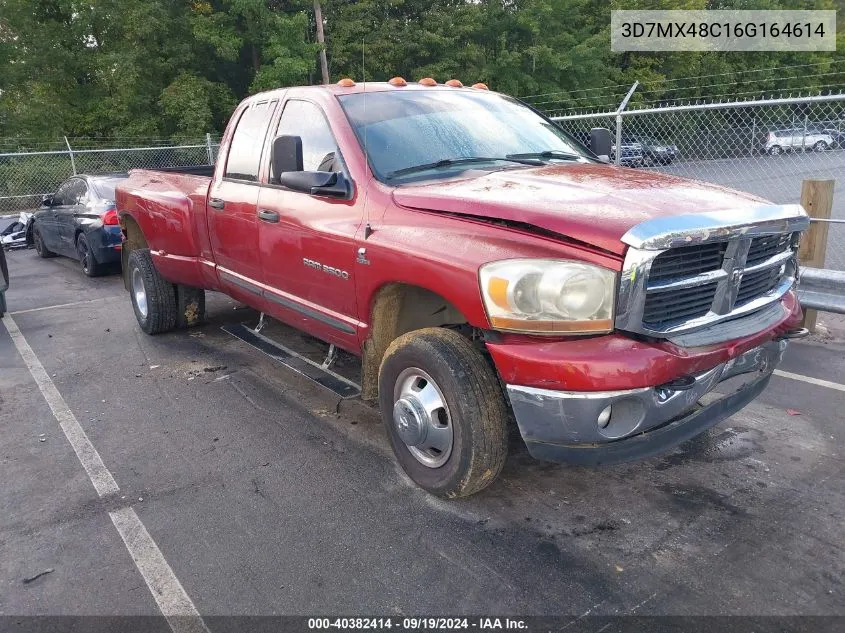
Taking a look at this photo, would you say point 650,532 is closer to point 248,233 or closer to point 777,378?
point 777,378

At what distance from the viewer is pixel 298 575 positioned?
2859 millimetres

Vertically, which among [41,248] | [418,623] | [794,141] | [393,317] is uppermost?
[794,141]

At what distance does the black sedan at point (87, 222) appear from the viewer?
382 inches

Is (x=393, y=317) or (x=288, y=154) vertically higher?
(x=288, y=154)

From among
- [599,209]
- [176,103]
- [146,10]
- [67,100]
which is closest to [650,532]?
[599,209]

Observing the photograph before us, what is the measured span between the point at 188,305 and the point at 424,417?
4.04 meters

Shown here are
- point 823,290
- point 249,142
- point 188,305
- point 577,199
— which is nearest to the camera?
point 577,199

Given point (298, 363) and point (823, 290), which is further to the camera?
point (298, 363)

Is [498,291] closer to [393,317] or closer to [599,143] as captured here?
[393,317]

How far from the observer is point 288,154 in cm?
379

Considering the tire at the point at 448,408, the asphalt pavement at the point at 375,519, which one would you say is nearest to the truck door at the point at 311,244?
the tire at the point at 448,408

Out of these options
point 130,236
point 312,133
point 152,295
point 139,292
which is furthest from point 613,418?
point 130,236

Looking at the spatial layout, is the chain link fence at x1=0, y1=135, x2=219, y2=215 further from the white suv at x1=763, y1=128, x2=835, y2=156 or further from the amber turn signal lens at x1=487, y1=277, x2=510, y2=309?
the amber turn signal lens at x1=487, y1=277, x2=510, y2=309

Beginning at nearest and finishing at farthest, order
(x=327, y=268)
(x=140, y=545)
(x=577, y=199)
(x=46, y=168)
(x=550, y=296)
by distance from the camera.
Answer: (x=550, y=296)
(x=577, y=199)
(x=140, y=545)
(x=327, y=268)
(x=46, y=168)
